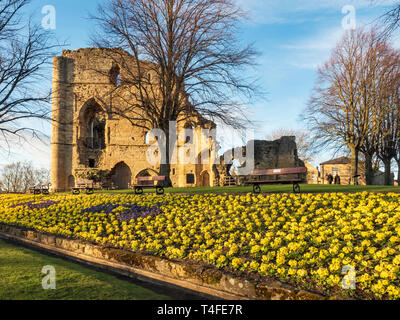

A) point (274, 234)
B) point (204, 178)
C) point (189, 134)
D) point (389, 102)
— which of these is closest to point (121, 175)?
point (189, 134)

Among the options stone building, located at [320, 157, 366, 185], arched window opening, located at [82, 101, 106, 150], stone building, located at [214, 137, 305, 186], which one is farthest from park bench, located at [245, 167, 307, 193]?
stone building, located at [320, 157, 366, 185]

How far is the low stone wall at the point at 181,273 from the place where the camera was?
15.1 feet

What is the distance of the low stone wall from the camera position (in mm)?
4609

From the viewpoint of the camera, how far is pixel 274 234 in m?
6.73

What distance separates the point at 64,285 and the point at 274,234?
163 inches

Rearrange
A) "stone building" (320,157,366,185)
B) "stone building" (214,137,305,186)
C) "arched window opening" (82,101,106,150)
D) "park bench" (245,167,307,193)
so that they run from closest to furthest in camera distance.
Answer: "park bench" (245,167,307,193) < "stone building" (214,137,305,186) < "arched window opening" (82,101,106,150) < "stone building" (320,157,366,185)

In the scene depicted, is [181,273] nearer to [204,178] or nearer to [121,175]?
[204,178]

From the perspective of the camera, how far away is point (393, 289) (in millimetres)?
4160

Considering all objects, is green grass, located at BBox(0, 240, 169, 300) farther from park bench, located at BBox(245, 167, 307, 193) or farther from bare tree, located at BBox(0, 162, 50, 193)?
bare tree, located at BBox(0, 162, 50, 193)

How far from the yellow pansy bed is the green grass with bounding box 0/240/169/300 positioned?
58.3 inches

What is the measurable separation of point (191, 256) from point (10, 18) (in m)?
14.2

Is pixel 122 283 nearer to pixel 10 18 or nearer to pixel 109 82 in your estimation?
pixel 10 18

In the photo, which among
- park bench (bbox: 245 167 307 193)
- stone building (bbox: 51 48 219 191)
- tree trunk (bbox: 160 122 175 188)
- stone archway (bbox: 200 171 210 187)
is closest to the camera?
park bench (bbox: 245 167 307 193)

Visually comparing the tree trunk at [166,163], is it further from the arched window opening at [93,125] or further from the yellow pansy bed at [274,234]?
the arched window opening at [93,125]
